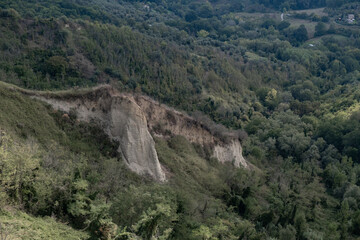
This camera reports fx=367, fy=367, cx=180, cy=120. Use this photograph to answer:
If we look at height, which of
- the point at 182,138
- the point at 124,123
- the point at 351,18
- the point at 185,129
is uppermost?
the point at 124,123

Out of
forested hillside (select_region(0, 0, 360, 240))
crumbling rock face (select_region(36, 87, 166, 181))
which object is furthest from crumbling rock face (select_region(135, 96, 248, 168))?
crumbling rock face (select_region(36, 87, 166, 181))

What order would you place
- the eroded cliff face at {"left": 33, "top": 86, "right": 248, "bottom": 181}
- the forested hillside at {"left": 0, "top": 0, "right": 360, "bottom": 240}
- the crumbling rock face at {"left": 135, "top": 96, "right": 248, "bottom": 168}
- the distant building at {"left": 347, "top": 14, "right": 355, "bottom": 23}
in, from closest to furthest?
the forested hillside at {"left": 0, "top": 0, "right": 360, "bottom": 240}, the eroded cliff face at {"left": 33, "top": 86, "right": 248, "bottom": 181}, the crumbling rock face at {"left": 135, "top": 96, "right": 248, "bottom": 168}, the distant building at {"left": 347, "top": 14, "right": 355, "bottom": 23}

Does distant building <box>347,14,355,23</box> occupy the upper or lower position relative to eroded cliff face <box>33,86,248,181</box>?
lower

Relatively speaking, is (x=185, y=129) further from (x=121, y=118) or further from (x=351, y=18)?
(x=351, y=18)

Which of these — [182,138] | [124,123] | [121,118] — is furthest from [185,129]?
[121,118]

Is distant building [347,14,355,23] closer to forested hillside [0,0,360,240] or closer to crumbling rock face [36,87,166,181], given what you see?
forested hillside [0,0,360,240]

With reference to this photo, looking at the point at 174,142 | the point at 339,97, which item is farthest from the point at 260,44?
the point at 174,142

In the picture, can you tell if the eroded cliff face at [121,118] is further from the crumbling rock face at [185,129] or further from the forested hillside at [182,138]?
the crumbling rock face at [185,129]

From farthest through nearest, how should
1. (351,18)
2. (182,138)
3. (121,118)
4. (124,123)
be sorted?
(351,18) < (182,138) < (121,118) < (124,123)

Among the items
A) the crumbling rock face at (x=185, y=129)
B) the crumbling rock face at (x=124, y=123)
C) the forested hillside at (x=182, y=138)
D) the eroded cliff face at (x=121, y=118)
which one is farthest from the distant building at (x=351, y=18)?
the crumbling rock face at (x=124, y=123)
